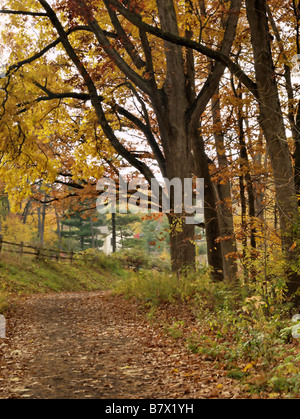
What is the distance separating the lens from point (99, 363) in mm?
5480

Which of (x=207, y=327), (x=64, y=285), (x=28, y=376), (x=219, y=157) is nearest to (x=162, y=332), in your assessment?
(x=207, y=327)

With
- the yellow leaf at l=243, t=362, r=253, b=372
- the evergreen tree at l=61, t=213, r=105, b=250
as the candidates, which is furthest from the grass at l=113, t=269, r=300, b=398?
the evergreen tree at l=61, t=213, r=105, b=250

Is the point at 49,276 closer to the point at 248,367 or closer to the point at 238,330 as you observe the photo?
the point at 238,330

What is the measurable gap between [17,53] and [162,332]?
24.0 feet

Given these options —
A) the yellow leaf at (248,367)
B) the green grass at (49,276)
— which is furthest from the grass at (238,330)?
the green grass at (49,276)

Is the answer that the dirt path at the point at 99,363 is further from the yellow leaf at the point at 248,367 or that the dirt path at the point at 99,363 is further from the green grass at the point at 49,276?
the green grass at the point at 49,276

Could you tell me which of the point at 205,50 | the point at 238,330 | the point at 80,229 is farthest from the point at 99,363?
the point at 80,229

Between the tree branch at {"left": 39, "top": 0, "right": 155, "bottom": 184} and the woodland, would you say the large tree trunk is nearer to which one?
the woodland

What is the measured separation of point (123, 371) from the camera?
503 centimetres

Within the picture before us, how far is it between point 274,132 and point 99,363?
440 centimetres

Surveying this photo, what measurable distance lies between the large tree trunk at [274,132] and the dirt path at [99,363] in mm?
2246

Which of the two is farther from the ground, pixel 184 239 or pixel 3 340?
pixel 184 239

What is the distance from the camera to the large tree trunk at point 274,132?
19.2 feet
